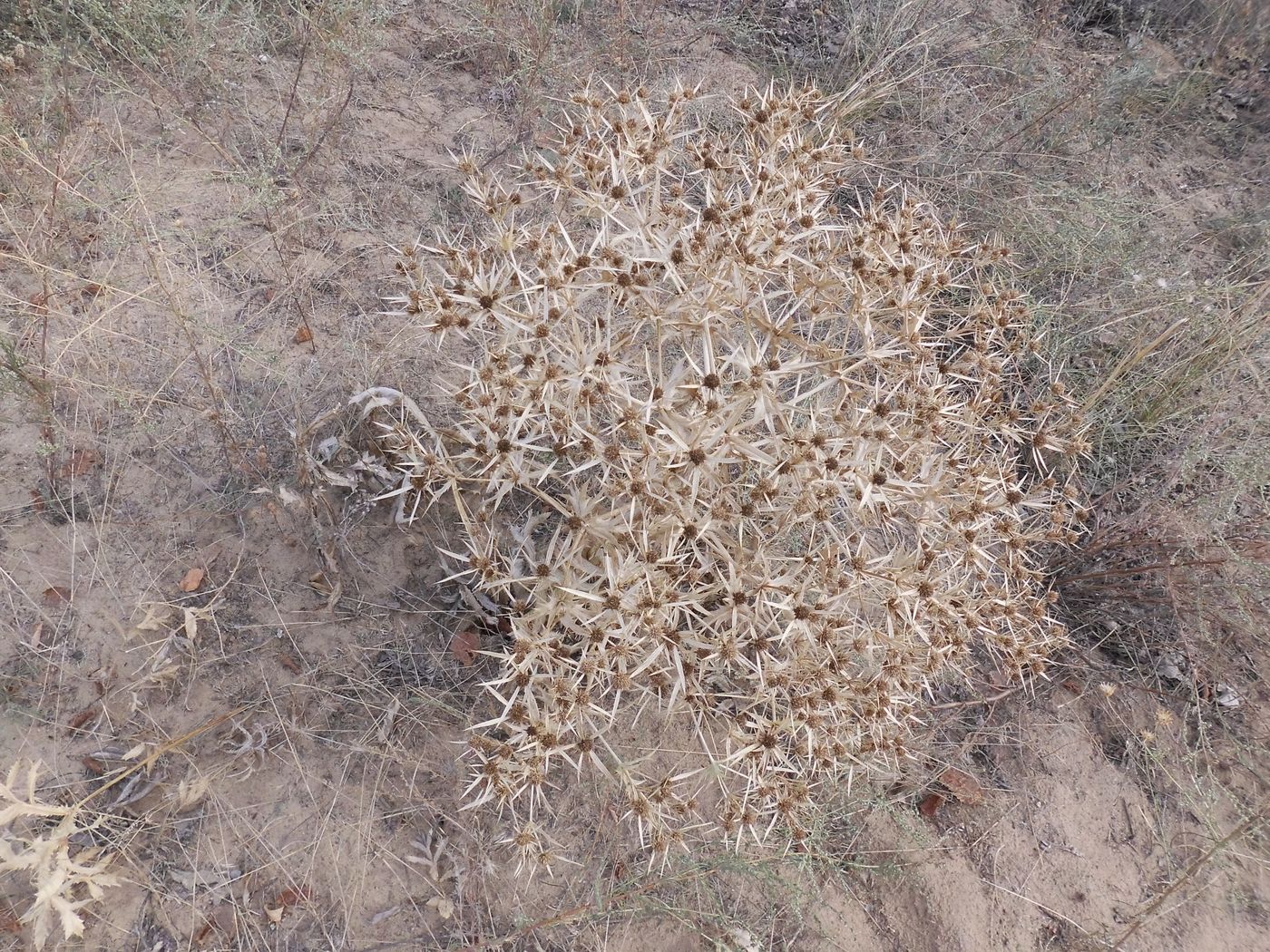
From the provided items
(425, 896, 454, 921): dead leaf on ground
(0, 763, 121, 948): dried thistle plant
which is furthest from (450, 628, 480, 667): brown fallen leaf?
(0, 763, 121, 948): dried thistle plant

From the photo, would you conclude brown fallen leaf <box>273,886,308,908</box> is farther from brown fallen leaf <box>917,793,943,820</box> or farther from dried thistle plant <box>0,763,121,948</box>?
brown fallen leaf <box>917,793,943,820</box>

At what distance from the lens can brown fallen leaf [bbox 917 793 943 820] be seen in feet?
9.04

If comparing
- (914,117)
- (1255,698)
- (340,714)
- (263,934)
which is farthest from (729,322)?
(914,117)

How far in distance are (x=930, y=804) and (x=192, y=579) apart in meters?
2.71

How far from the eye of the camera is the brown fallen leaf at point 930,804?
9.04ft

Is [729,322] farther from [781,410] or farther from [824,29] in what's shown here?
[824,29]

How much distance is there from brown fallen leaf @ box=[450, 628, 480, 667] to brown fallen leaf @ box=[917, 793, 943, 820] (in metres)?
1.69

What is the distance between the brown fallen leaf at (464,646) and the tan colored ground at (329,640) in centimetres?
4

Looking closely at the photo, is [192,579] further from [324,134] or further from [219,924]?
[324,134]

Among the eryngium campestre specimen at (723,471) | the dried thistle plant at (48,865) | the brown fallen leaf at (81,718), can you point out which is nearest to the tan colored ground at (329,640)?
the brown fallen leaf at (81,718)

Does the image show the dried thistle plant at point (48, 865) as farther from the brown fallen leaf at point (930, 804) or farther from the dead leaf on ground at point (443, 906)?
the brown fallen leaf at point (930, 804)

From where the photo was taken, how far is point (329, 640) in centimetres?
261

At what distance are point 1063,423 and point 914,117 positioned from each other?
9.29 feet

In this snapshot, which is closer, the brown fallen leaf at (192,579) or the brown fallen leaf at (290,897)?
the brown fallen leaf at (290,897)
